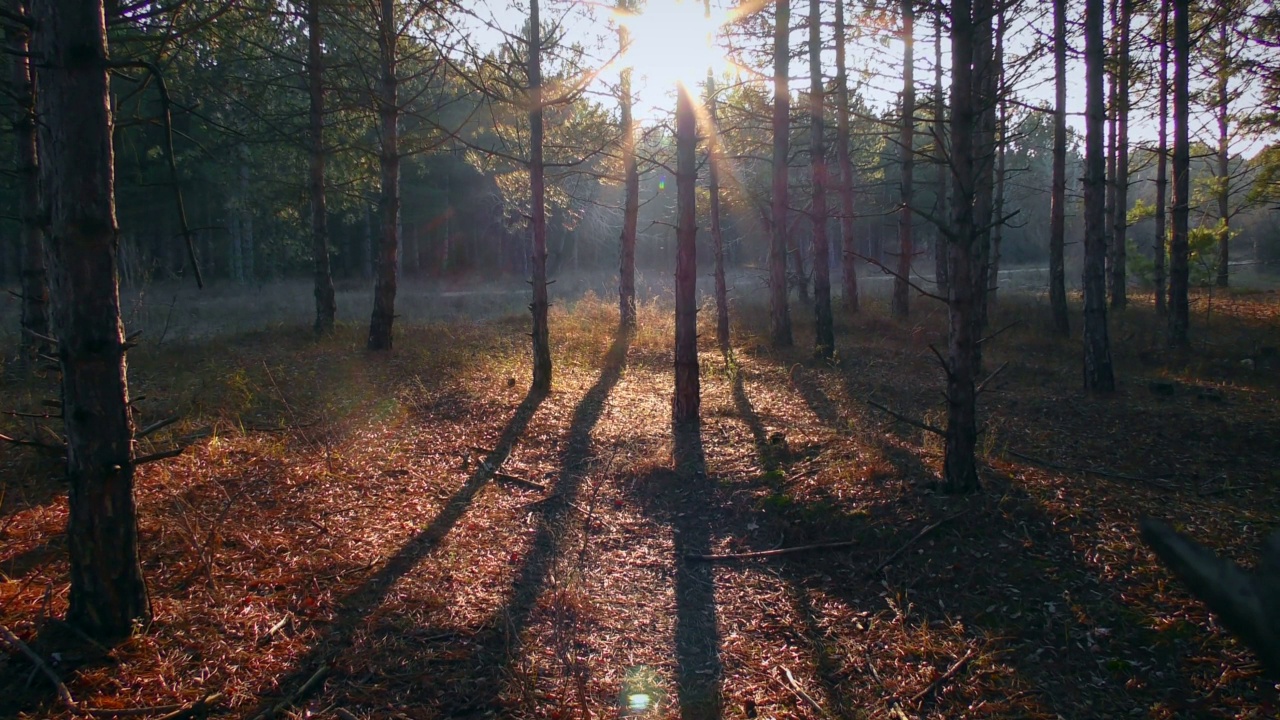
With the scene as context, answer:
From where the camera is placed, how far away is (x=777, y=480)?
273 inches

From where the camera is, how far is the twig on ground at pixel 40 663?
3.27 m

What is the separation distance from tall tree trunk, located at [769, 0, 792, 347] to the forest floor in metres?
5.94

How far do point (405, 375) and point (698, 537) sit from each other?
6.69m

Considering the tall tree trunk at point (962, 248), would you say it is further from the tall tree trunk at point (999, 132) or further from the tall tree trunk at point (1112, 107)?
the tall tree trunk at point (1112, 107)

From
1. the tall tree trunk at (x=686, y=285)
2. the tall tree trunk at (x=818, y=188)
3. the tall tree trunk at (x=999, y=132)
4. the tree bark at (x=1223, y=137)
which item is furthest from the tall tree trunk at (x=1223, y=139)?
the tall tree trunk at (x=686, y=285)

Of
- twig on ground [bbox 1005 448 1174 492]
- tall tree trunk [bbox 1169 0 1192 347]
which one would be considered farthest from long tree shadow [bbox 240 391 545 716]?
tall tree trunk [bbox 1169 0 1192 347]

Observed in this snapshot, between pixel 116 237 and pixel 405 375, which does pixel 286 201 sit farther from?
pixel 116 237

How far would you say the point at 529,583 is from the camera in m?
5.06

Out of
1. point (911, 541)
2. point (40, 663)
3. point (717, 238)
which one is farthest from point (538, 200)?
point (40, 663)

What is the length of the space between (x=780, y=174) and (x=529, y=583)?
12.0 m

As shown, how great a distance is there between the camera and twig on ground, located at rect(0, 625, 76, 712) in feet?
10.7

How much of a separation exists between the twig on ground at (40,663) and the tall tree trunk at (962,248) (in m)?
5.47

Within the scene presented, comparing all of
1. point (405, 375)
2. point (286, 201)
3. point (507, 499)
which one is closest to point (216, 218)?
point (286, 201)

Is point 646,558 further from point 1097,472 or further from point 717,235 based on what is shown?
point 717,235
